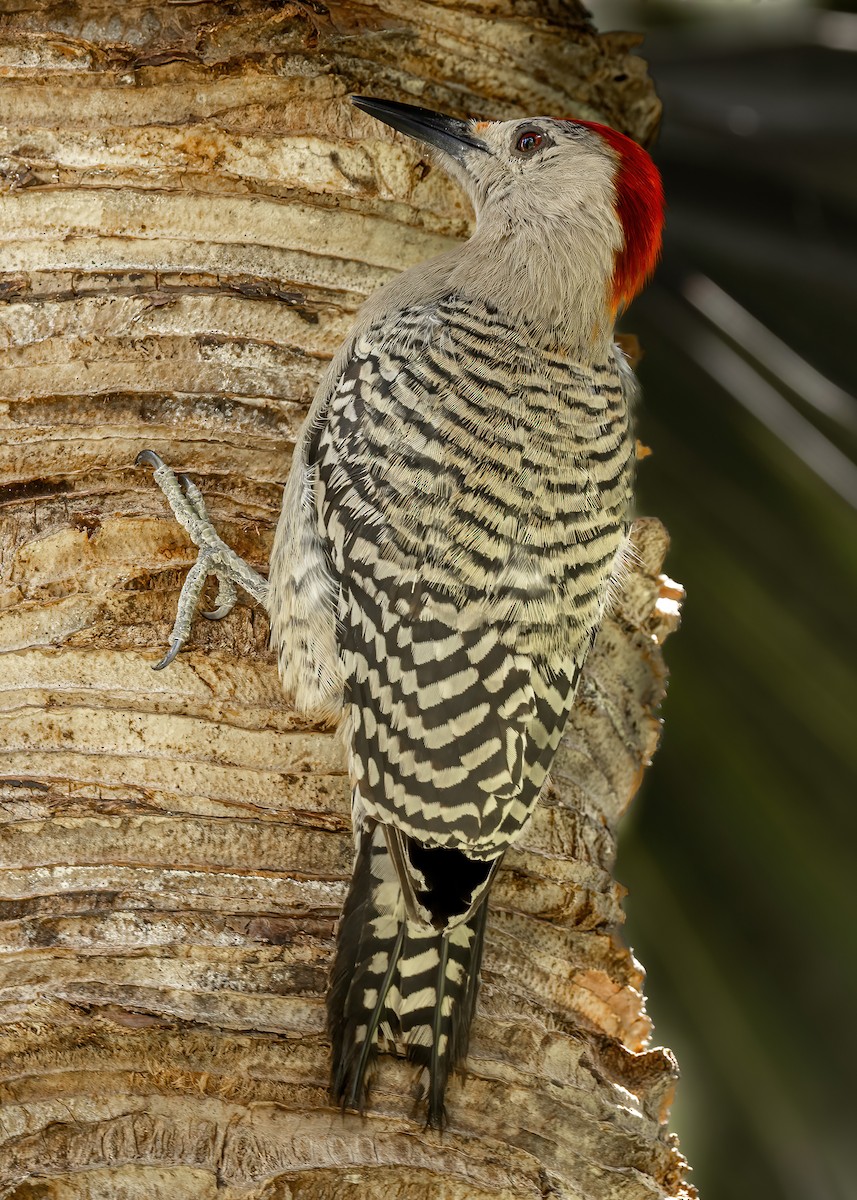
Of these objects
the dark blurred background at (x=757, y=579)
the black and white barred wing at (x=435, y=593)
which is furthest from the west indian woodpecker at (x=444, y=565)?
the dark blurred background at (x=757, y=579)

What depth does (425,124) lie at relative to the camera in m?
2.67

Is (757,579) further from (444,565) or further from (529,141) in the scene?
(529,141)

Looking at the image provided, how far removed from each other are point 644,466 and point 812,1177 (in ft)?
6.35

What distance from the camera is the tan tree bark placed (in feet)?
6.41

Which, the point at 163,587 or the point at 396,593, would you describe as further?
the point at 396,593

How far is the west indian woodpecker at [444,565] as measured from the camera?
2242 millimetres

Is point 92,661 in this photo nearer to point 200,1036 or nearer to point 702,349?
point 200,1036

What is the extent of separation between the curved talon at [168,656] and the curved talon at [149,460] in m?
0.35

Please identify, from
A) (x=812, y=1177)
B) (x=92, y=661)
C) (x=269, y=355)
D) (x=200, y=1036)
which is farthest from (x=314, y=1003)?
(x=812, y=1177)

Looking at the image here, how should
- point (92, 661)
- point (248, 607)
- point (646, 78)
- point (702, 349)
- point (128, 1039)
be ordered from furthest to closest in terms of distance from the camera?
point (702, 349) < point (646, 78) < point (248, 607) < point (92, 661) < point (128, 1039)

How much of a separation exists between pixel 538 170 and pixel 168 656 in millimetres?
1703

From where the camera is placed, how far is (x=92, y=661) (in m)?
2.24

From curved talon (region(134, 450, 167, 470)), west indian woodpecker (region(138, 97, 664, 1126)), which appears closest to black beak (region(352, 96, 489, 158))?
west indian woodpecker (region(138, 97, 664, 1126))

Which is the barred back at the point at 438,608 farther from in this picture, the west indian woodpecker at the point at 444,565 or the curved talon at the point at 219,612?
the curved talon at the point at 219,612
